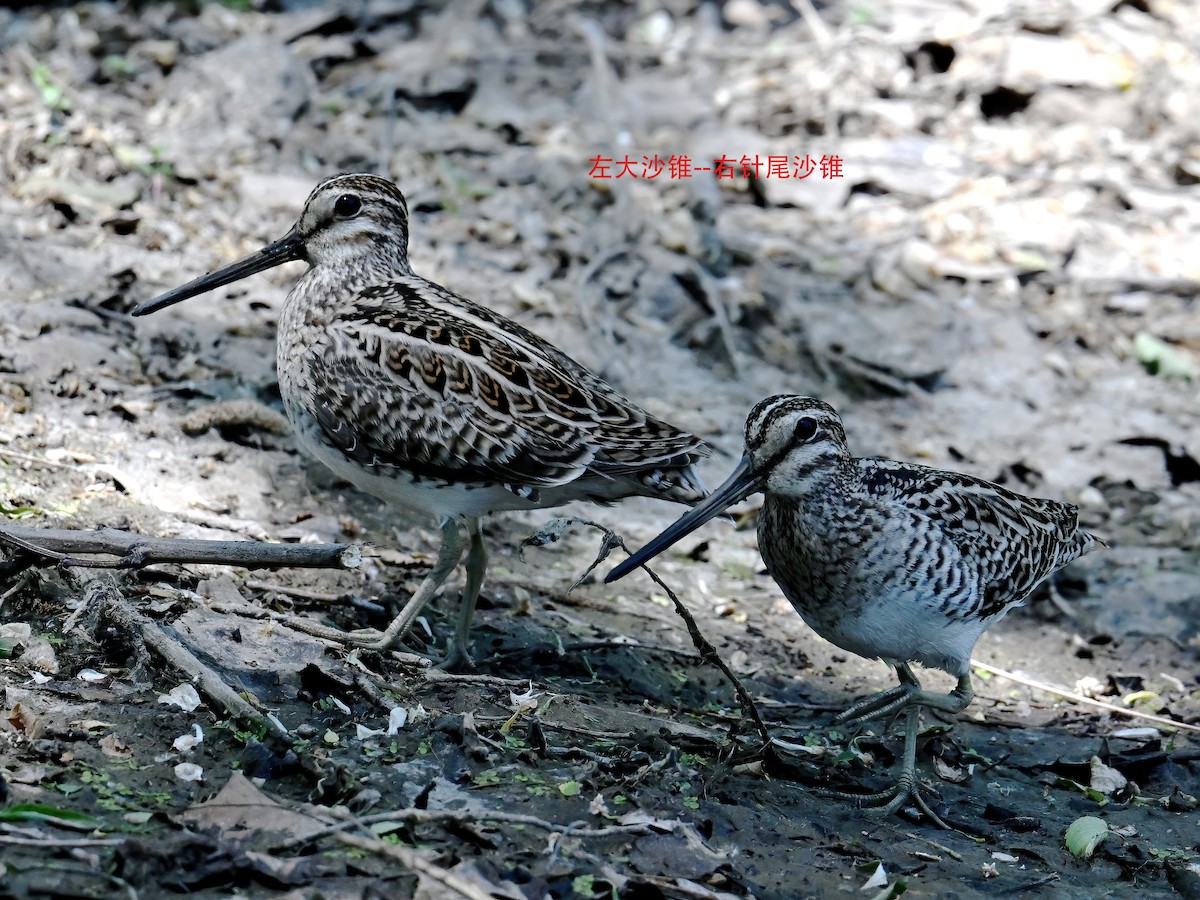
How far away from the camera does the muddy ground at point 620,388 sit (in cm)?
439

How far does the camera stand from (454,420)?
528cm

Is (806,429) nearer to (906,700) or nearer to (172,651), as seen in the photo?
(906,700)

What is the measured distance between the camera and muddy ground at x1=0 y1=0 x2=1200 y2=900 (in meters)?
4.39

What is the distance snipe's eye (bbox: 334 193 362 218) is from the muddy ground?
1.27 m

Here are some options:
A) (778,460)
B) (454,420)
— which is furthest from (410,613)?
(778,460)

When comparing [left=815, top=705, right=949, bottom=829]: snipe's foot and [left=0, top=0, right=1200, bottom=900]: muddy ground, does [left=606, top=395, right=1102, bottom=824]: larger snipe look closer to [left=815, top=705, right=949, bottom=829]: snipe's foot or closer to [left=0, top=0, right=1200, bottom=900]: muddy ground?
[left=815, top=705, right=949, bottom=829]: snipe's foot

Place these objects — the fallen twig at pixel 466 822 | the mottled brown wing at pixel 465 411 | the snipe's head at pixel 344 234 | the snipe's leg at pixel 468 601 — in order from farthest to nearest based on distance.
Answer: the snipe's head at pixel 344 234 < the snipe's leg at pixel 468 601 < the mottled brown wing at pixel 465 411 < the fallen twig at pixel 466 822

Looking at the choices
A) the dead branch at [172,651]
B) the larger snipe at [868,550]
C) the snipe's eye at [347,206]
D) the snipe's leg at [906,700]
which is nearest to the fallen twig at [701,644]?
the larger snipe at [868,550]

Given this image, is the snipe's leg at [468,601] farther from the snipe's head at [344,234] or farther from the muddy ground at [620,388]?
the snipe's head at [344,234]

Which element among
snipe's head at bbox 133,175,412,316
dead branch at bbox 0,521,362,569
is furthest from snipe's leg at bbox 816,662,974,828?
snipe's head at bbox 133,175,412,316

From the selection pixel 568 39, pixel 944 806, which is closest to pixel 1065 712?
pixel 944 806

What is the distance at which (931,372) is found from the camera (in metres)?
8.92

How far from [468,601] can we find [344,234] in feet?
5.04

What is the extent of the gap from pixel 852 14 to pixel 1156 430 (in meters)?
4.97
